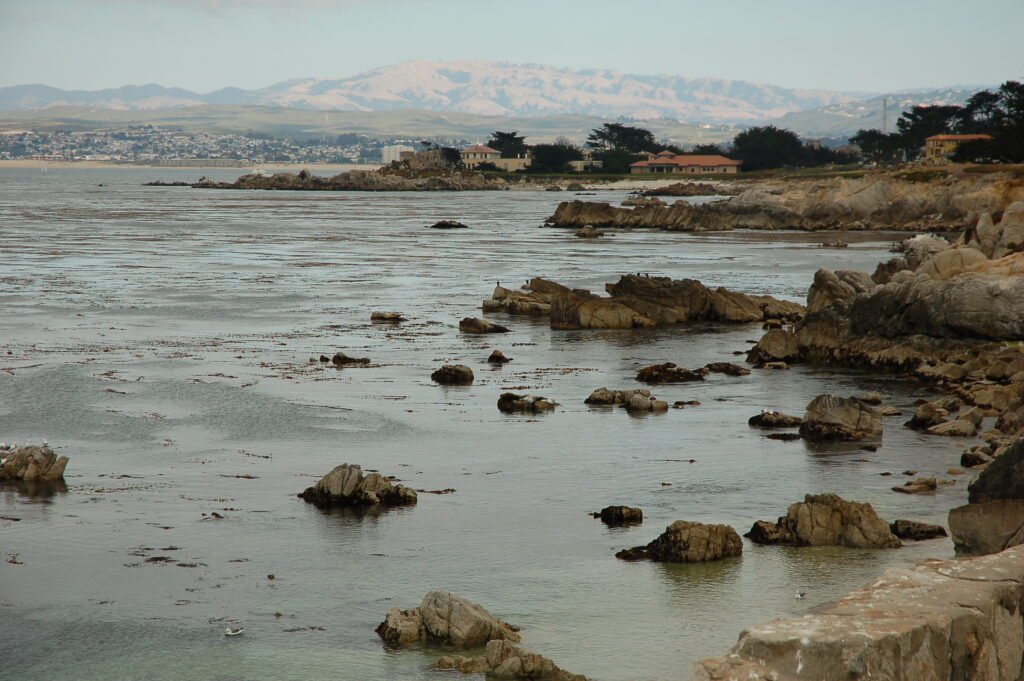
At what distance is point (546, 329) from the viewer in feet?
131

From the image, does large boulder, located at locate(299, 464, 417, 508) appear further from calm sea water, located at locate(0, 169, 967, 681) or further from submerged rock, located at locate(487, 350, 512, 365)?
submerged rock, located at locate(487, 350, 512, 365)

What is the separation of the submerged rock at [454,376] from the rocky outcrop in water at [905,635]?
2007 cm

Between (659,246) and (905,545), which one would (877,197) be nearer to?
(659,246)

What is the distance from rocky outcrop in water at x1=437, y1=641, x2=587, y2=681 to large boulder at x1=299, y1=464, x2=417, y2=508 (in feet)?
21.0

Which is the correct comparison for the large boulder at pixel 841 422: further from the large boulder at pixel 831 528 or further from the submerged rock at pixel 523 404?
the large boulder at pixel 831 528

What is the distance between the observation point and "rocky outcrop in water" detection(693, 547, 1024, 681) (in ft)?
25.9

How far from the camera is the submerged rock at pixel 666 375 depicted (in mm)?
29750

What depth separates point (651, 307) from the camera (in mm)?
40719

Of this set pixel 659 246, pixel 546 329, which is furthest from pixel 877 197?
pixel 546 329

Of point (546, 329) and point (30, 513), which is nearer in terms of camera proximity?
point (30, 513)

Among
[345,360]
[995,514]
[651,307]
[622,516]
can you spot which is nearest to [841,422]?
[622,516]

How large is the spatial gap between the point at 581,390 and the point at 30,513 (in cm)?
1351

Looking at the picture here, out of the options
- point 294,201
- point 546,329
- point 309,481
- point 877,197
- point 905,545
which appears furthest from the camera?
point 294,201

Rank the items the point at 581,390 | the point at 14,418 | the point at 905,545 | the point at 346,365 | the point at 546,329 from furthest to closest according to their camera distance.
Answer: the point at 546,329 → the point at 346,365 → the point at 581,390 → the point at 14,418 → the point at 905,545
